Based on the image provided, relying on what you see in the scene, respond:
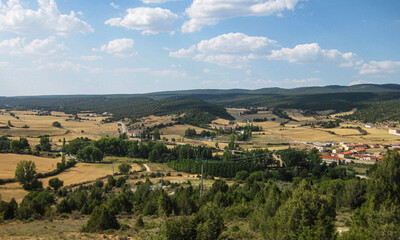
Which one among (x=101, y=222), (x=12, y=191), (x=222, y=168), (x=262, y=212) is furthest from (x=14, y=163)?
(x=262, y=212)

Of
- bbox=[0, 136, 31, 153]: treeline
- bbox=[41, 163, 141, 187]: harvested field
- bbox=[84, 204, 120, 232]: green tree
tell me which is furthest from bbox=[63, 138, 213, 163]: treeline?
bbox=[84, 204, 120, 232]: green tree

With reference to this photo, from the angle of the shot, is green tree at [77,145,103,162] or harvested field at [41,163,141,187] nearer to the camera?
harvested field at [41,163,141,187]

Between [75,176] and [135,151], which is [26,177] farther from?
[135,151]

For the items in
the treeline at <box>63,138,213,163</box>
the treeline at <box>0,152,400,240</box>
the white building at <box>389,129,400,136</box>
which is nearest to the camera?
the treeline at <box>0,152,400,240</box>

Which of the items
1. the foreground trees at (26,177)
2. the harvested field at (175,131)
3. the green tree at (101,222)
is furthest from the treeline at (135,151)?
the green tree at (101,222)

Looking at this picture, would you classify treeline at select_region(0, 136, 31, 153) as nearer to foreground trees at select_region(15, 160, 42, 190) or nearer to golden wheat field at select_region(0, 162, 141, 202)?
golden wheat field at select_region(0, 162, 141, 202)

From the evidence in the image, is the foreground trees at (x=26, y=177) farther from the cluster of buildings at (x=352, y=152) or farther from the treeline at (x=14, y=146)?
the cluster of buildings at (x=352, y=152)

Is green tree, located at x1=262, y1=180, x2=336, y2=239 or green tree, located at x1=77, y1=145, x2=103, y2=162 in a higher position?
green tree, located at x1=262, y1=180, x2=336, y2=239

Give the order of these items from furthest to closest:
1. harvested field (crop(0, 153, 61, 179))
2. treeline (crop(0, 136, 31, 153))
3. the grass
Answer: treeline (crop(0, 136, 31, 153)) → the grass → harvested field (crop(0, 153, 61, 179))

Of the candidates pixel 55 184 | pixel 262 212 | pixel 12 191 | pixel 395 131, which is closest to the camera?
pixel 262 212
